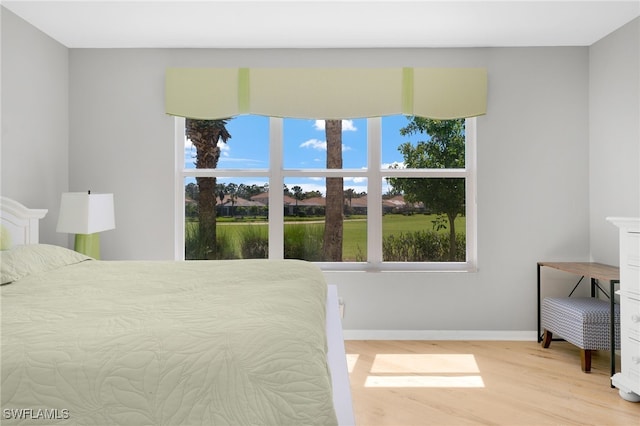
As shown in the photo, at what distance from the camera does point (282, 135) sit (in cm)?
384

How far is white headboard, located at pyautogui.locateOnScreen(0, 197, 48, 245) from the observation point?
2.78 m

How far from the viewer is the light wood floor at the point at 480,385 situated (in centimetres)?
233

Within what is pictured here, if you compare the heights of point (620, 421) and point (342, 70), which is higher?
point (342, 70)

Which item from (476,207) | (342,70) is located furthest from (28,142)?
(476,207)

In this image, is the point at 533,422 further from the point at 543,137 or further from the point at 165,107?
the point at 165,107

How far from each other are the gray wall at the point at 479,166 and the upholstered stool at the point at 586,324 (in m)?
0.47

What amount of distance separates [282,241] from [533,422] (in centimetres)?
230

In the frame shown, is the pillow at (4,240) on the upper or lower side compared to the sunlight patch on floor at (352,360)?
upper

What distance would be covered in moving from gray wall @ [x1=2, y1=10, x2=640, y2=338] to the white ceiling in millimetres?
146

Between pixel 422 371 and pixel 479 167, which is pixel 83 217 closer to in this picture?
pixel 422 371

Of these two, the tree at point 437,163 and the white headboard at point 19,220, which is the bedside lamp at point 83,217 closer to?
the white headboard at point 19,220

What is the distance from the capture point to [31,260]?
7.10 feet

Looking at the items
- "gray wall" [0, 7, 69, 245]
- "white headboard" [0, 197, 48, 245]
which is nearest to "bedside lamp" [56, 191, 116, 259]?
"white headboard" [0, 197, 48, 245]

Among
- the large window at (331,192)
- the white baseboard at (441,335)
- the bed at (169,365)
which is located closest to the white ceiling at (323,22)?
the large window at (331,192)
